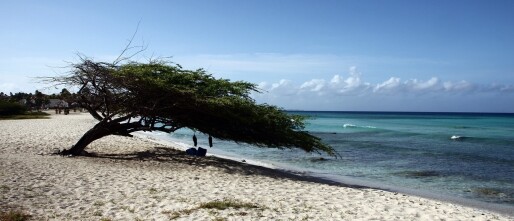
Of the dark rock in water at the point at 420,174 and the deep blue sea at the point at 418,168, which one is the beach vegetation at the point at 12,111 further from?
the dark rock in water at the point at 420,174

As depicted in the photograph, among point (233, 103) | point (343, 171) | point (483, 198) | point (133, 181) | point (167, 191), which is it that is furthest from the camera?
point (343, 171)

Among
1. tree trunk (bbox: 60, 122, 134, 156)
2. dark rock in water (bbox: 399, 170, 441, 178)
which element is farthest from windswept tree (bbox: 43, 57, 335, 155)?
dark rock in water (bbox: 399, 170, 441, 178)

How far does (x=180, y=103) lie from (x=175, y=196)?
23.5 ft

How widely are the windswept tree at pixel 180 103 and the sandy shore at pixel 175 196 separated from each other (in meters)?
2.44

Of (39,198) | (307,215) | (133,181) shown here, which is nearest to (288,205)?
(307,215)

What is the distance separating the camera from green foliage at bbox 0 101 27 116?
186ft

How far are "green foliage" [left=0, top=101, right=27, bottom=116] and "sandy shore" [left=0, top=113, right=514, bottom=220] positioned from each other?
4850 centimetres

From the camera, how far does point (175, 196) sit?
32.0ft

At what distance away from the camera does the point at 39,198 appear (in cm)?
894

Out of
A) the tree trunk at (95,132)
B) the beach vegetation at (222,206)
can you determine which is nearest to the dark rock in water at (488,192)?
the beach vegetation at (222,206)

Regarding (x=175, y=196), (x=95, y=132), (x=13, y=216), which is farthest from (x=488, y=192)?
(x=95, y=132)

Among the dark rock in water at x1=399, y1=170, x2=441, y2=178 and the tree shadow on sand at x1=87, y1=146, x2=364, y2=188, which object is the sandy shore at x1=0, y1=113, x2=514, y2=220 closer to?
the tree shadow on sand at x1=87, y1=146, x2=364, y2=188

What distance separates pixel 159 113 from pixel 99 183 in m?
6.79

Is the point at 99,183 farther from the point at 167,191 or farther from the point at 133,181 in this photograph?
the point at 167,191
